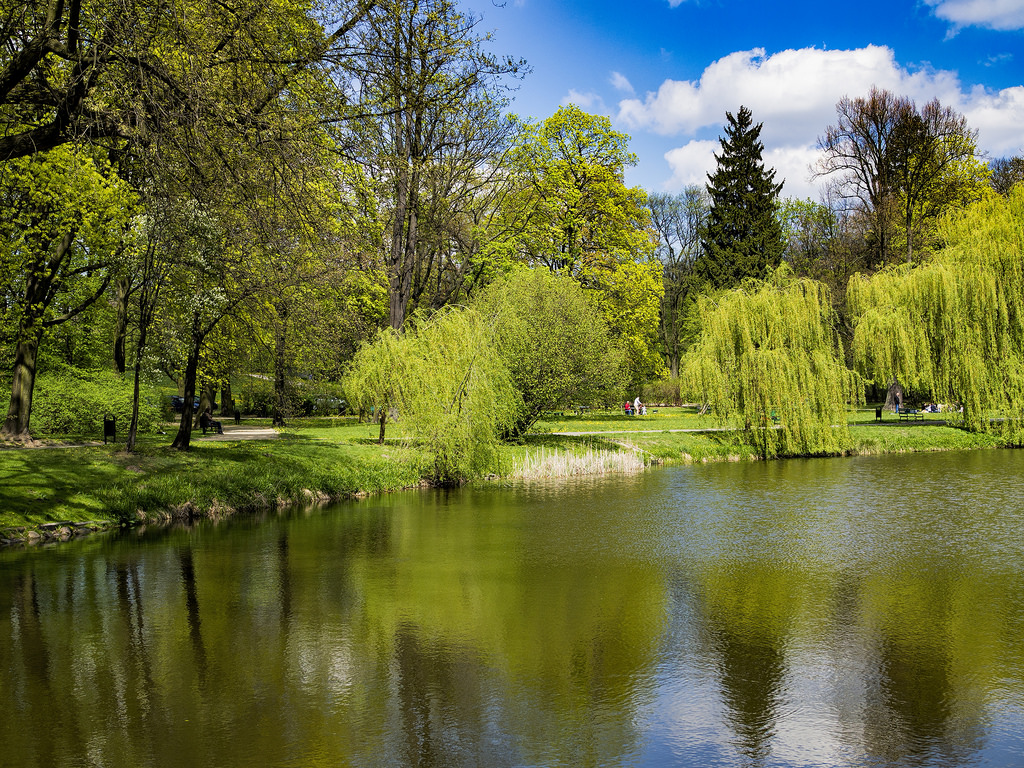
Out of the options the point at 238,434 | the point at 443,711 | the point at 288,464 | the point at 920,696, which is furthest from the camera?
the point at 238,434

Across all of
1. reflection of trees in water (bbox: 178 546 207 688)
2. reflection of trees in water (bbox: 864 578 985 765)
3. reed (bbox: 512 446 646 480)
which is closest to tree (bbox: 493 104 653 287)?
reed (bbox: 512 446 646 480)

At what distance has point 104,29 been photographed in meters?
8.34

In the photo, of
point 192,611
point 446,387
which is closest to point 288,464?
point 446,387

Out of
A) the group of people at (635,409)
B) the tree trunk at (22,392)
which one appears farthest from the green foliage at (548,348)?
the group of people at (635,409)

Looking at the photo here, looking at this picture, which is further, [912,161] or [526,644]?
[912,161]

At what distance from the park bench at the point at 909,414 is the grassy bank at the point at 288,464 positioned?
2907 millimetres

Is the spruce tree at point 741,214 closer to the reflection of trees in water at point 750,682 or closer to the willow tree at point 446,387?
the willow tree at point 446,387

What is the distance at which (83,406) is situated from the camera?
2398 centimetres

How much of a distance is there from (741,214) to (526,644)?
42.3m

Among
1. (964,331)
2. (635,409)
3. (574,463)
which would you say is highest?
(964,331)

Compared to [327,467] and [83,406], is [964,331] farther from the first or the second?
[83,406]

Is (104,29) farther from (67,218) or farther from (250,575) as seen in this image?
(67,218)

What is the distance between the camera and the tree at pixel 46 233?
17.8 metres

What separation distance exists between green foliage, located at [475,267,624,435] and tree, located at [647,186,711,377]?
107 feet
